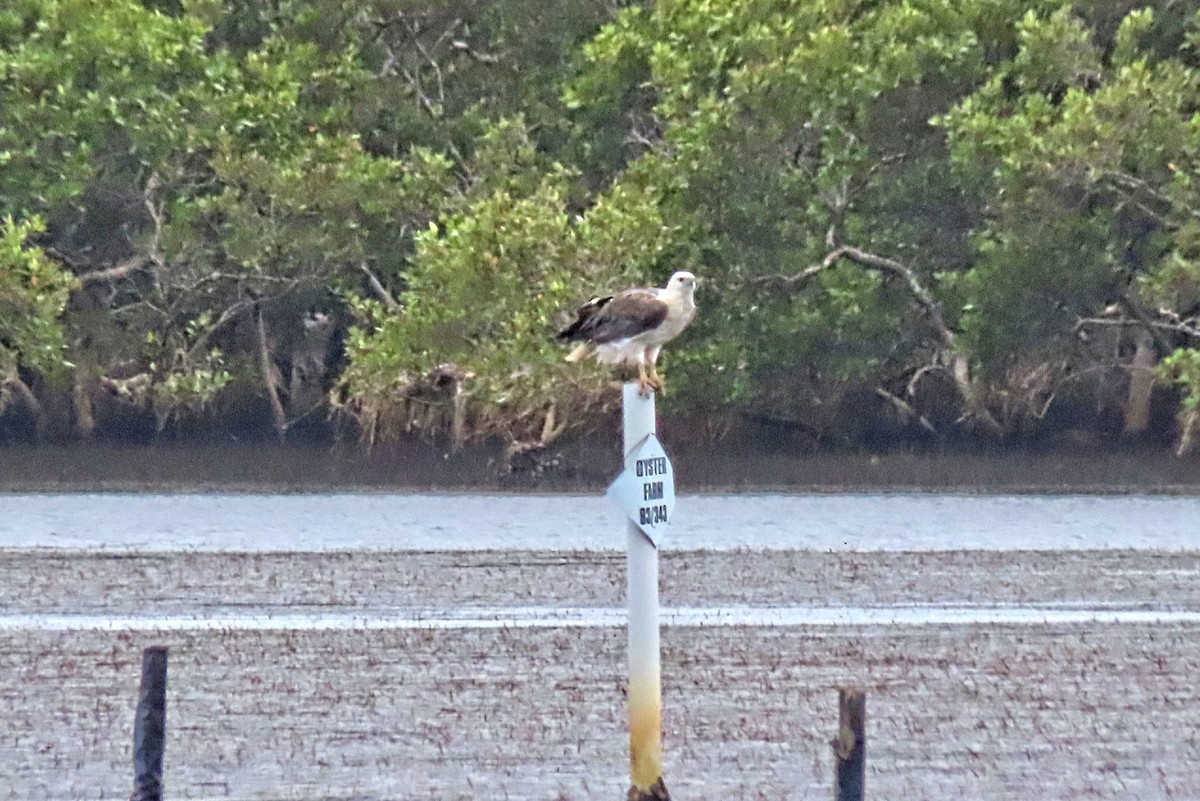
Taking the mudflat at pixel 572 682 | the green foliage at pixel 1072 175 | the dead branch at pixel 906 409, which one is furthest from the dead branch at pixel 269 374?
the mudflat at pixel 572 682

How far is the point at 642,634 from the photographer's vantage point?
7.57 meters

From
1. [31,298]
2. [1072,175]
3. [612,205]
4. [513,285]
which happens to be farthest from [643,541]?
[31,298]

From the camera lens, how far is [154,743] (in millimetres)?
7141

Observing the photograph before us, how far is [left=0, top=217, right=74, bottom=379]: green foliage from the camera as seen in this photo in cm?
3084

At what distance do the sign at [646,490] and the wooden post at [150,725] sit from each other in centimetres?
151

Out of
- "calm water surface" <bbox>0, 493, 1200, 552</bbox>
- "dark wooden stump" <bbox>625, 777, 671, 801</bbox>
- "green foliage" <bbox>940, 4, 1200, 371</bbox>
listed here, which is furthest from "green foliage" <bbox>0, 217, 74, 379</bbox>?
"dark wooden stump" <bbox>625, 777, 671, 801</bbox>

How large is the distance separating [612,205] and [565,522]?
6.38 meters

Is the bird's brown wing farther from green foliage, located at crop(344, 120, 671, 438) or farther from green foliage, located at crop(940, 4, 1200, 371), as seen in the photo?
green foliage, located at crop(940, 4, 1200, 371)

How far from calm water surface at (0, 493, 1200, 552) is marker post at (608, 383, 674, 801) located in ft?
42.7

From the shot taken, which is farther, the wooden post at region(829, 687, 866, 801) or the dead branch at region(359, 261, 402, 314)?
the dead branch at region(359, 261, 402, 314)

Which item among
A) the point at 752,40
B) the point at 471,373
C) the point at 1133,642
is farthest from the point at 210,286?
the point at 1133,642

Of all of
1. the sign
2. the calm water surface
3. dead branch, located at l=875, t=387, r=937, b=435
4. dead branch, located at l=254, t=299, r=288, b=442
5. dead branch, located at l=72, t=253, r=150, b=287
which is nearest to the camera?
the sign

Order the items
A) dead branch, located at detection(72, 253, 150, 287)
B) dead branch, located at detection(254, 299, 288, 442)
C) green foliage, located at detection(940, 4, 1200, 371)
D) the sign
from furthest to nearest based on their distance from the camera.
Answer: dead branch, located at detection(254, 299, 288, 442) < dead branch, located at detection(72, 253, 150, 287) < green foliage, located at detection(940, 4, 1200, 371) < the sign

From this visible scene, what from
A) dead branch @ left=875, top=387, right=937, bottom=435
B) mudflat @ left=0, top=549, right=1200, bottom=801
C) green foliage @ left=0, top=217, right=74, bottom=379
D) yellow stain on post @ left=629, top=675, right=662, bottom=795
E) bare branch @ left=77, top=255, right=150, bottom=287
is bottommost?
mudflat @ left=0, top=549, right=1200, bottom=801
